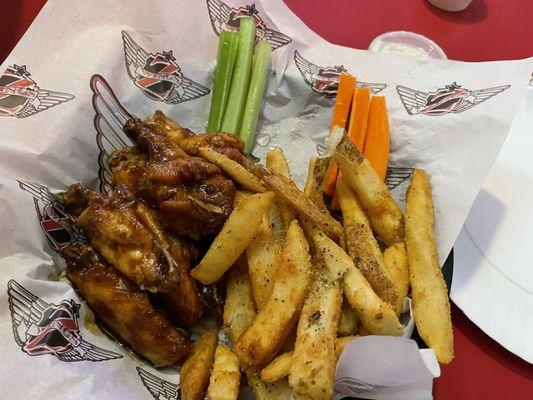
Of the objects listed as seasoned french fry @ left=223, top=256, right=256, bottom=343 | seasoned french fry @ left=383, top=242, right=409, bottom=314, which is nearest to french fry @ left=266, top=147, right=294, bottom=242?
seasoned french fry @ left=223, top=256, right=256, bottom=343

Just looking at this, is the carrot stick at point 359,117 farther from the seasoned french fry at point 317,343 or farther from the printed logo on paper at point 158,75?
the seasoned french fry at point 317,343

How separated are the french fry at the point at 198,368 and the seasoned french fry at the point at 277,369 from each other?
0.25 metres

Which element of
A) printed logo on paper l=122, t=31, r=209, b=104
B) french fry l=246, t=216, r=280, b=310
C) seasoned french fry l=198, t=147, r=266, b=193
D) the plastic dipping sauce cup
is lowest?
french fry l=246, t=216, r=280, b=310

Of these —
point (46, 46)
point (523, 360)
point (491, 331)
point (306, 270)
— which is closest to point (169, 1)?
point (46, 46)

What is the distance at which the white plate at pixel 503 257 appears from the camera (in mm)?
2316

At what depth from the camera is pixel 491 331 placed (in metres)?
2.30

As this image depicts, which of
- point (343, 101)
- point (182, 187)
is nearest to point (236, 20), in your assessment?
point (343, 101)

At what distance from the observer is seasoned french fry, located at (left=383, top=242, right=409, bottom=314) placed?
2049mm

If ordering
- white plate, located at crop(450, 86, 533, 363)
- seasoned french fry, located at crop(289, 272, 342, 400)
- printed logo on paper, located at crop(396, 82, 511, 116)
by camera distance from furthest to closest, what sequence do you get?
printed logo on paper, located at crop(396, 82, 511, 116) → white plate, located at crop(450, 86, 533, 363) → seasoned french fry, located at crop(289, 272, 342, 400)

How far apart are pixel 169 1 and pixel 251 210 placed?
1513 mm

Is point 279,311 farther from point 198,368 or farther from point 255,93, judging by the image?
point 255,93

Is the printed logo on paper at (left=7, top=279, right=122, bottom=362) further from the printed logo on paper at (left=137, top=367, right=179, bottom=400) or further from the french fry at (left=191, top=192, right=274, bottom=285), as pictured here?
the french fry at (left=191, top=192, right=274, bottom=285)

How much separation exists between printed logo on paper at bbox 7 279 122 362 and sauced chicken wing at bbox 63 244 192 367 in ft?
0.33

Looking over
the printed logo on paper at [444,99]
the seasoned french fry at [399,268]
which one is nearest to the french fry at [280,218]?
the seasoned french fry at [399,268]
